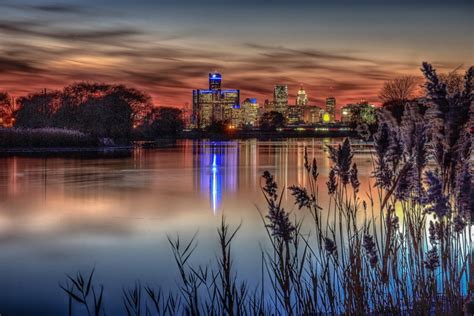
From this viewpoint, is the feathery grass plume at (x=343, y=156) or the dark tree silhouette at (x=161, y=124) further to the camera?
the dark tree silhouette at (x=161, y=124)

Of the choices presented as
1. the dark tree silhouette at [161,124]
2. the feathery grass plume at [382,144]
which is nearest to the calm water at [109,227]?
the feathery grass plume at [382,144]

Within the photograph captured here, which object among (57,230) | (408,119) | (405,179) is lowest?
(57,230)

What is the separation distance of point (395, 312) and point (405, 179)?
1.15m

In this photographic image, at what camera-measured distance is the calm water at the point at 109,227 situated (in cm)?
846

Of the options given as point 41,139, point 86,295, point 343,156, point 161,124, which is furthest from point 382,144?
point 161,124

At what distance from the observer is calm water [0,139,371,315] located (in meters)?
8.46

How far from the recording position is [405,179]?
4.30 metres

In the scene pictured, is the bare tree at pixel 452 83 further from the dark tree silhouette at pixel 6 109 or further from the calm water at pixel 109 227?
the dark tree silhouette at pixel 6 109

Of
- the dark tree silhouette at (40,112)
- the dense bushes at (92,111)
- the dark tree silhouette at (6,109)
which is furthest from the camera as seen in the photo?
the dark tree silhouette at (6,109)

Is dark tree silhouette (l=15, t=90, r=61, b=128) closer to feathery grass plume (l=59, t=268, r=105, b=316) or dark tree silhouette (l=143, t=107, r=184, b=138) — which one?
dark tree silhouette (l=143, t=107, r=184, b=138)

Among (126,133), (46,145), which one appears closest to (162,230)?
(46,145)

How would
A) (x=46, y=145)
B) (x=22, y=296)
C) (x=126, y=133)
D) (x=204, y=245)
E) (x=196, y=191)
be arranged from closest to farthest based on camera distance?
(x=22, y=296)
(x=204, y=245)
(x=196, y=191)
(x=46, y=145)
(x=126, y=133)

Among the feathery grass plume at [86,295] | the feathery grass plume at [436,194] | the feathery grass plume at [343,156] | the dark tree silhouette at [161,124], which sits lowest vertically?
the feathery grass plume at [86,295]

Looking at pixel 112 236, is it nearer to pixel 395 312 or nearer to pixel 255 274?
pixel 255 274
